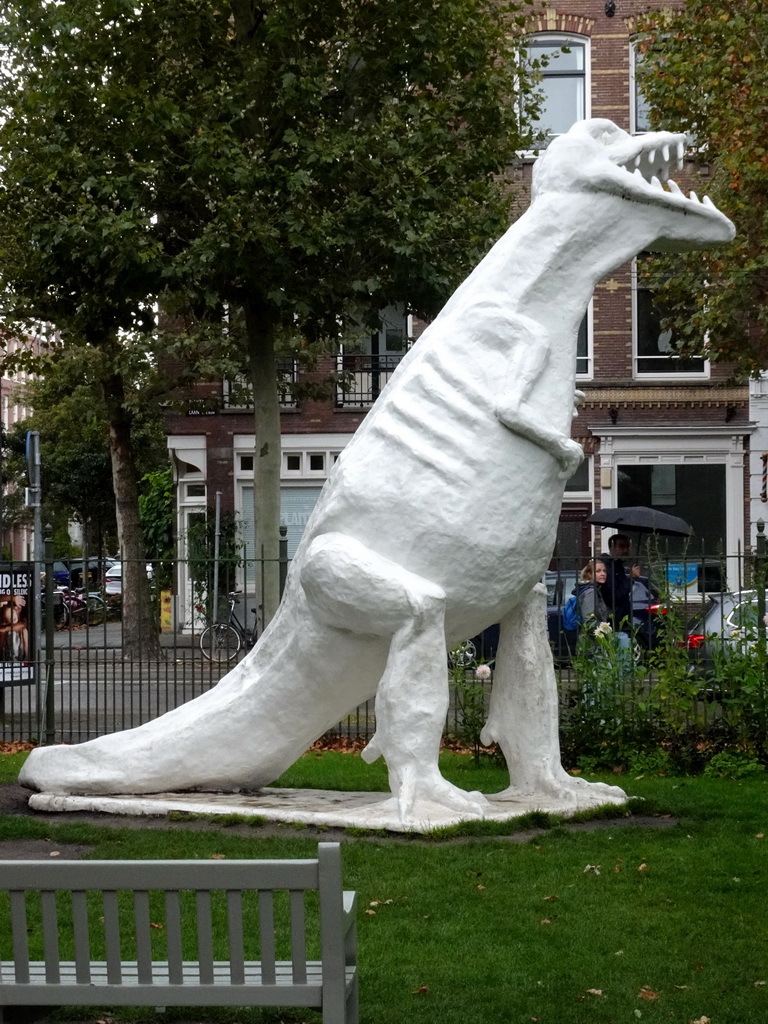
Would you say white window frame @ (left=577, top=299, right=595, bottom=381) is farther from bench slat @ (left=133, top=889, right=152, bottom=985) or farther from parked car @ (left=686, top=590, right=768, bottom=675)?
bench slat @ (left=133, top=889, right=152, bottom=985)

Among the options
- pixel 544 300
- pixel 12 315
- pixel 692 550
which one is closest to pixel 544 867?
pixel 544 300

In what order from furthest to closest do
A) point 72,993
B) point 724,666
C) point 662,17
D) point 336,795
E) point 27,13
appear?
point 662,17
point 27,13
point 724,666
point 336,795
point 72,993

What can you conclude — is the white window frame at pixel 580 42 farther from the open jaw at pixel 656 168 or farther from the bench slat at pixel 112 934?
the bench slat at pixel 112 934

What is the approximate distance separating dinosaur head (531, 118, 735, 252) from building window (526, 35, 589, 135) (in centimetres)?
1812

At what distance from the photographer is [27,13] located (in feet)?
42.8

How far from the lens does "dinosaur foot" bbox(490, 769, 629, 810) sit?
7516 mm

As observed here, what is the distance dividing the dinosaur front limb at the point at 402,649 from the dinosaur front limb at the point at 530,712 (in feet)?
2.12

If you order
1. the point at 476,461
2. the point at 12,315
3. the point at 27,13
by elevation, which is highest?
the point at 27,13

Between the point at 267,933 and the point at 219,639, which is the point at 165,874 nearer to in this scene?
the point at 267,933

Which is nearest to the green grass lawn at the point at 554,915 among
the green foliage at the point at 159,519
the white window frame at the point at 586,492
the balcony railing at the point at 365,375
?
the white window frame at the point at 586,492

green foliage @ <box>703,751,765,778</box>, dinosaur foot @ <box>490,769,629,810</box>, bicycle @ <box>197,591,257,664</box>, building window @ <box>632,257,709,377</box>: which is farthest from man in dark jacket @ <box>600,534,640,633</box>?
building window @ <box>632,257,709,377</box>

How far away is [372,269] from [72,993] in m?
10.9

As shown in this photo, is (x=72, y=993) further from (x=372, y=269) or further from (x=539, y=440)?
(x=372, y=269)

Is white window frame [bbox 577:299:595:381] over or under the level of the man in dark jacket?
over
